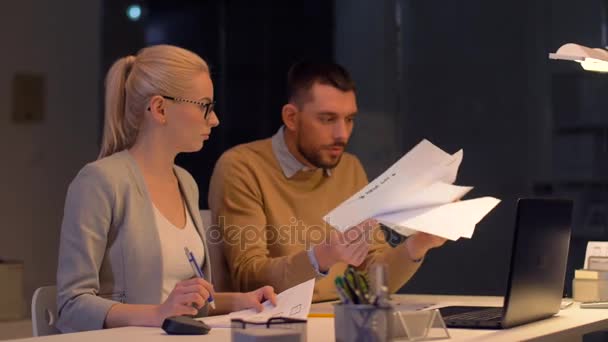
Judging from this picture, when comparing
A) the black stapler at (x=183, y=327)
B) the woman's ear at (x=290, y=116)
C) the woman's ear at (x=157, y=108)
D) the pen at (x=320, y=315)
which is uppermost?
the woman's ear at (x=290, y=116)

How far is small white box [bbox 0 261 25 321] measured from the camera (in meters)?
4.12

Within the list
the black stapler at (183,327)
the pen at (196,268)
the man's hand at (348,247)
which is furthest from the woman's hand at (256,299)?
the black stapler at (183,327)

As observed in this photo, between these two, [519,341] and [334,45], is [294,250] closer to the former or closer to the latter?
[519,341]

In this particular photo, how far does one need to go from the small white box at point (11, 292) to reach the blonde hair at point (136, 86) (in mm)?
1759

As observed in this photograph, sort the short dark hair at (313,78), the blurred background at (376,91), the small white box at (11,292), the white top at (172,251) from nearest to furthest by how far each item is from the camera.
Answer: the white top at (172,251) → the short dark hair at (313,78) → the small white box at (11,292) → the blurred background at (376,91)

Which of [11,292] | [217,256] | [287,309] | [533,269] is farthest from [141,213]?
[11,292]

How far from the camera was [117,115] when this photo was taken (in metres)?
2.58

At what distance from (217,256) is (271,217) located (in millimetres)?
224

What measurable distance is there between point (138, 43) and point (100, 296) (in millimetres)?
2543

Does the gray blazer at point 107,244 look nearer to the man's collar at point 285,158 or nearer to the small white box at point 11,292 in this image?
the man's collar at point 285,158

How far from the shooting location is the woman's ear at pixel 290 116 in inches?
131

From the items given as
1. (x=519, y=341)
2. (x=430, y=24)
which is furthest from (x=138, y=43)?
(x=519, y=341)

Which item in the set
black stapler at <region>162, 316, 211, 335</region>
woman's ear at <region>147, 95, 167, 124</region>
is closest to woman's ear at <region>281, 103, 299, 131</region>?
woman's ear at <region>147, 95, 167, 124</region>

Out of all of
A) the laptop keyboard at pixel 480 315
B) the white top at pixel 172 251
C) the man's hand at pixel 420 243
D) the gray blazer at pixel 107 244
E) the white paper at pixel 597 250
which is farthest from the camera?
the white paper at pixel 597 250
